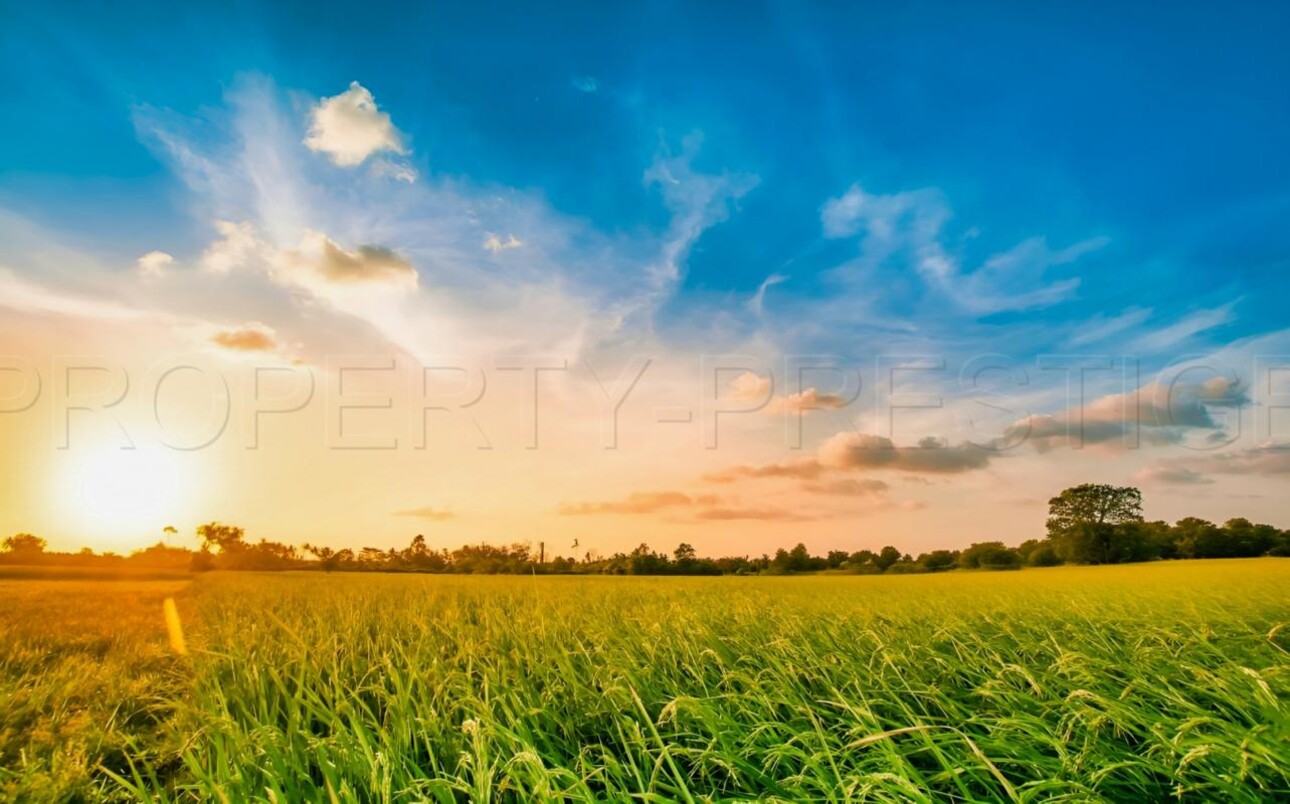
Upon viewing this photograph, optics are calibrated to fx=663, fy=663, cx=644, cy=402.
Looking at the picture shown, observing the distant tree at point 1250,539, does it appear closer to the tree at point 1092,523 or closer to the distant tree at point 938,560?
the tree at point 1092,523

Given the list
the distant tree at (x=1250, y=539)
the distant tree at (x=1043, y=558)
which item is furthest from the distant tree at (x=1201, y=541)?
the distant tree at (x=1043, y=558)

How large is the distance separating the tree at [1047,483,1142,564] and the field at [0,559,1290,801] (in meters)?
56.3

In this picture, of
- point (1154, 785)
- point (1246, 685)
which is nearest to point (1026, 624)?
point (1246, 685)

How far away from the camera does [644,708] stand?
3029mm

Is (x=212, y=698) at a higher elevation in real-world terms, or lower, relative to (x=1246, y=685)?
lower

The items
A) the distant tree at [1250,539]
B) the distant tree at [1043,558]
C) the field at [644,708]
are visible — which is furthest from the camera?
the distant tree at [1043,558]

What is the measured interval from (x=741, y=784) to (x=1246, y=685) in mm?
3046

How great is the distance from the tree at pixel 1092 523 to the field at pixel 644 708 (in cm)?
5634

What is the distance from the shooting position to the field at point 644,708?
8.41 ft

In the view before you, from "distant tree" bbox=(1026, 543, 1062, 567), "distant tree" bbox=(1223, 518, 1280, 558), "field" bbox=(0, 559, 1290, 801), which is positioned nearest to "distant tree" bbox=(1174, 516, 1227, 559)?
"distant tree" bbox=(1223, 518, 1280, 558)

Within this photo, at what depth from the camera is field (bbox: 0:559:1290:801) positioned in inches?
101

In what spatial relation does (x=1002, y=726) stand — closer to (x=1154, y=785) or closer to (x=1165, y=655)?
A: (x=1154, y=785)

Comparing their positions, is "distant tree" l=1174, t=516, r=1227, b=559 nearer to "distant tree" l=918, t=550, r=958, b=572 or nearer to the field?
"distant tree" l=918, t=550, r=958, b=572

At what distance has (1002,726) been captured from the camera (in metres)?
2.93
